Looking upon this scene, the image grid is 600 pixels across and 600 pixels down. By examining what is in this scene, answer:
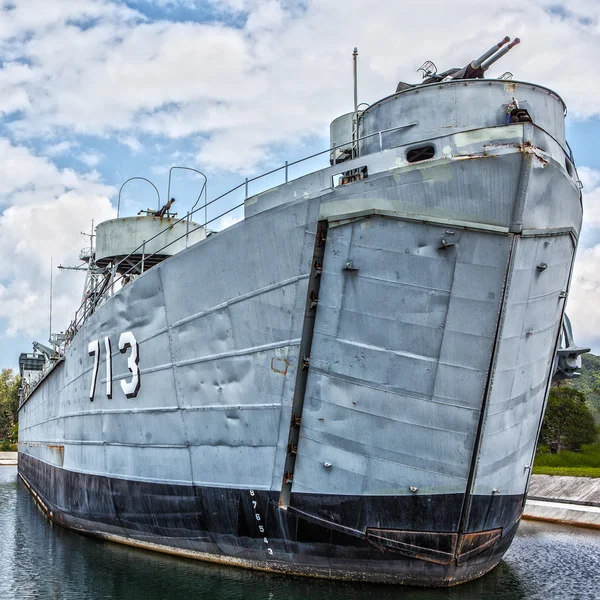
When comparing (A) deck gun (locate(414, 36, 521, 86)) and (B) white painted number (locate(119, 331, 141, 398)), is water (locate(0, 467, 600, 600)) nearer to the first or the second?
(B) white painted number (locate(119, 331, 141, 398))

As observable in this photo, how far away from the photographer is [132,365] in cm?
1002

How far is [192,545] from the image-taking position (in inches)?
353

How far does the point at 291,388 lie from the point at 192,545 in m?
3.23

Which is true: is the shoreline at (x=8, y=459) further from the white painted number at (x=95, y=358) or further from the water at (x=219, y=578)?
the white painted number at (x=95, y=358)

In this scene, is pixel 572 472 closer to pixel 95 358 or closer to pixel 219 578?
pixel 219 578

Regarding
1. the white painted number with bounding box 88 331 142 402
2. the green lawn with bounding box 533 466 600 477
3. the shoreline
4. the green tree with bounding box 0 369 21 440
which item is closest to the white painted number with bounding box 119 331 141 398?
the white painted number with bounding box 88 331 142 402

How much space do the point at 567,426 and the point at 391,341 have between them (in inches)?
948

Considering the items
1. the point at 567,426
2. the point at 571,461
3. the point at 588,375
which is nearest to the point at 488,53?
the point at 571,461

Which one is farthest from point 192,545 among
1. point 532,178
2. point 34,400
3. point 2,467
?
point 2,467

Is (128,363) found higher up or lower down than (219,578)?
higher up

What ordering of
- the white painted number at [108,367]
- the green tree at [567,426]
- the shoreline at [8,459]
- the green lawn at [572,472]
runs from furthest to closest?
the shoreline at [8,459] → the green tree at [567,426] → the green lawn at [572,472] → the white painted number at [108,367]

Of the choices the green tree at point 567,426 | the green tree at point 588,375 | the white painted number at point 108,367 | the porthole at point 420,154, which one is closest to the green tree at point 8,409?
the green tree at point 567,426

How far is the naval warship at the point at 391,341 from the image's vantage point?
6746 millimetres

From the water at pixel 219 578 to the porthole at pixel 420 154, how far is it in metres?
4.82
